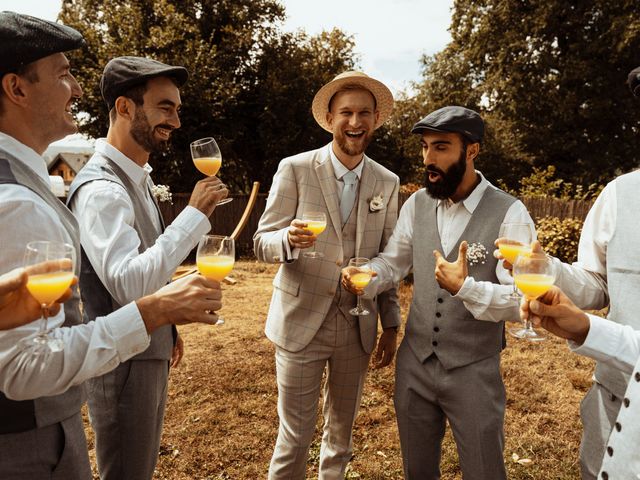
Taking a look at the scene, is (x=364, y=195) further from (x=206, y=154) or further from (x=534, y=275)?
A: (x=534, y=275)

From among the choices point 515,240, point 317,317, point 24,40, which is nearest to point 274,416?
point 317,317

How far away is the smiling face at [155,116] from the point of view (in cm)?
272

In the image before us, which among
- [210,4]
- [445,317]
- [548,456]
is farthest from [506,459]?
[210,4]

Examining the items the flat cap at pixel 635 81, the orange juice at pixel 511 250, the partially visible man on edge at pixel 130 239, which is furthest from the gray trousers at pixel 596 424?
the partially visible man on edge at pixel 130 239

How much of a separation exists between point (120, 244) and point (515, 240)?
200 cm

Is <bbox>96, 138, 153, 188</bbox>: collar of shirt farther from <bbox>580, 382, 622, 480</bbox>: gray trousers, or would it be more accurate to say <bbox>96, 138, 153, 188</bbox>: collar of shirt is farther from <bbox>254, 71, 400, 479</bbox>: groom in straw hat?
<bbox>580, 382, 622, 480</bbox>: gray trousers

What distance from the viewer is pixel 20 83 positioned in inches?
70.6

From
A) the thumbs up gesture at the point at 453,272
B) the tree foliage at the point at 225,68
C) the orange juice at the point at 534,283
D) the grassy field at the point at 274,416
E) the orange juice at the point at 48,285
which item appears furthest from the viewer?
the tree foliage at the point at 225,68

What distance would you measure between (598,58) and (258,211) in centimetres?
1656

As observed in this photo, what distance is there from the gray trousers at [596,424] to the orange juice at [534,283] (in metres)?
0.66

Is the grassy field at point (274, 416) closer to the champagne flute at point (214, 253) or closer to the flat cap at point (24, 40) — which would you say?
the champagne flute at point (214, 253)

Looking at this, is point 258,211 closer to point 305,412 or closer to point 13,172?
point 305,412

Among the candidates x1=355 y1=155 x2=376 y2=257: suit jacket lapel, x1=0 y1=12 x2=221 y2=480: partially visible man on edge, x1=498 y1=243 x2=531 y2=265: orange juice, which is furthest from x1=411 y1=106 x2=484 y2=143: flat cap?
x1=0 y1=12 x2=221 y2=480: partially visible man on edge

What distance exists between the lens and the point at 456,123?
295 centimetres
